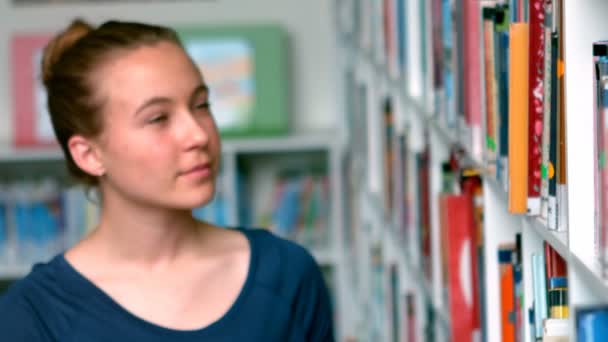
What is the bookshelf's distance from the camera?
1129 millimetres

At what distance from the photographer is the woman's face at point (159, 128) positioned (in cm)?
181

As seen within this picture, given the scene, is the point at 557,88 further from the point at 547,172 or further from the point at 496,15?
the point at 496,15

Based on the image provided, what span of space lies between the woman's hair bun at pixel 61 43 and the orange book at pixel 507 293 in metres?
0.85

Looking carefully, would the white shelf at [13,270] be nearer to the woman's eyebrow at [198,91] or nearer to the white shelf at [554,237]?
the woman's eyebrow at [198,91]

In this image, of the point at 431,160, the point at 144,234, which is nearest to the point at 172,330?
the point at 144,234

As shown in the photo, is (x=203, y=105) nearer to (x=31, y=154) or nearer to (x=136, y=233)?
(x=136, y=233)

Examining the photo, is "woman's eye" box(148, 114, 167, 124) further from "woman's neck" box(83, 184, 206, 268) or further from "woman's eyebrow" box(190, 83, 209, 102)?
"woman's neck" box(83, 184, 206, 268)

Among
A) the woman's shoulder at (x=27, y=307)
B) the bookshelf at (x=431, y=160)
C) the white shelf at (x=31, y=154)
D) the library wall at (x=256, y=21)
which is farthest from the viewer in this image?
the library wall at (x=256, y=21)

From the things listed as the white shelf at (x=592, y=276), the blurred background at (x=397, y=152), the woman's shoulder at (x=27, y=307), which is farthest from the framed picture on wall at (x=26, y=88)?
the white shelf at (x=592, y=276)

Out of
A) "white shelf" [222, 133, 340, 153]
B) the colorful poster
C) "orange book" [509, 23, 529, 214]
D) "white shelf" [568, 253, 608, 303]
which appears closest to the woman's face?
"orange book" [509, 23, 529, 214]

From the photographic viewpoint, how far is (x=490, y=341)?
1.68 metres

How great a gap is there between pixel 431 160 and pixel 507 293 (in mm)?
657

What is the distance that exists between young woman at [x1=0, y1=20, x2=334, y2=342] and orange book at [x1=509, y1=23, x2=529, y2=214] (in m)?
0.64

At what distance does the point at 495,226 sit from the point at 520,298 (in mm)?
158
